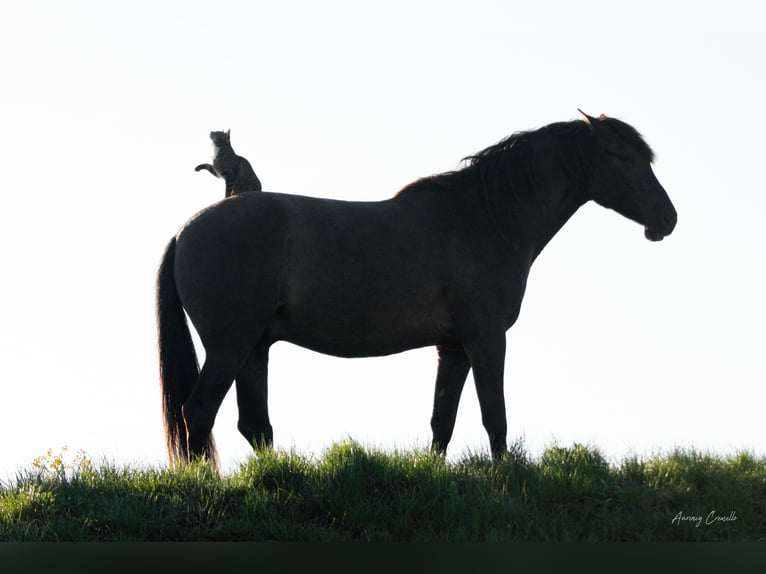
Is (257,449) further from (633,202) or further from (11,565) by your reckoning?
(633,202)

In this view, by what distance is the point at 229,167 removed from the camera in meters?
10.1

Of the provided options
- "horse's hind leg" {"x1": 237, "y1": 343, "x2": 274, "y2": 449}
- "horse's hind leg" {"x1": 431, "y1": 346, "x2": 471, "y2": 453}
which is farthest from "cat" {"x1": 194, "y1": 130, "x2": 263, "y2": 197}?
"horse's hind leg" {"x1": 431, "y1": 346, "x2": 471, "y2": 453}

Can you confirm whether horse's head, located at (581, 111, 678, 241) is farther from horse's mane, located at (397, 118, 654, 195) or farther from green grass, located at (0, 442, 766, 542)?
green grass, located at (0, 442, 766, 542)

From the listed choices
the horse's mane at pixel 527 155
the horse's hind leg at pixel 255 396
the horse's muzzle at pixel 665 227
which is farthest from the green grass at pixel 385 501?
the horse's mane at pixel 527 155

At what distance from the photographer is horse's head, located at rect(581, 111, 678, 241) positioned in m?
10.0

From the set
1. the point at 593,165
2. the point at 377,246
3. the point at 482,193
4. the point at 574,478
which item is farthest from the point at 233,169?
the point at 574,478

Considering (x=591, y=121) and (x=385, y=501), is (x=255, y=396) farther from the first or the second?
(x=591, y=121)

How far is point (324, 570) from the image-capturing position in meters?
6.67

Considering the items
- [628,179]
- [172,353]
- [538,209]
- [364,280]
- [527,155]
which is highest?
[527,155]

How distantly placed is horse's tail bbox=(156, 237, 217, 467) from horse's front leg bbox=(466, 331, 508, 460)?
2652 mm

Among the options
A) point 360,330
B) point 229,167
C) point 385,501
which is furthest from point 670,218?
point 229,167

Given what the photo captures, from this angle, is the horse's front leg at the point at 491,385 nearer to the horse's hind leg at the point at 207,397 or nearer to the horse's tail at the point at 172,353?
the horse's hind leg at the point at 207,397

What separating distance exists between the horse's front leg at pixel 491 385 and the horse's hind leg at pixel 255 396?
2015 mm

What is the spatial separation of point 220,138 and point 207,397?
107 inches
